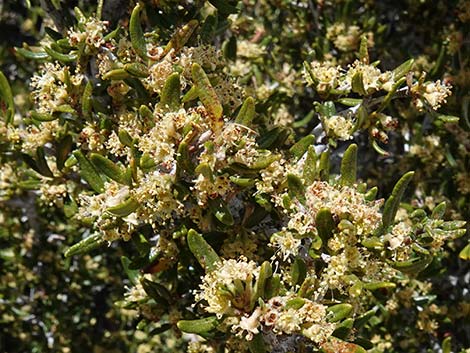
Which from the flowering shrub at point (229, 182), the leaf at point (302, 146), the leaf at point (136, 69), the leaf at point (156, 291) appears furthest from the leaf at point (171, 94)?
the leaf at point (156, 291)

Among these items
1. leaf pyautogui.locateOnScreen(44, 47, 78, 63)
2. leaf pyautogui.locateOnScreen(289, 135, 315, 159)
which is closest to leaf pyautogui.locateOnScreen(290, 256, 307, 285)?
leaf pyautogui.locateOnScreen(289, 135, 315, 159)

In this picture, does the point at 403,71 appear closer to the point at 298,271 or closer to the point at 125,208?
the point at 298,271

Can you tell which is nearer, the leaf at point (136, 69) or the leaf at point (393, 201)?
the leaf at point (393, 201)

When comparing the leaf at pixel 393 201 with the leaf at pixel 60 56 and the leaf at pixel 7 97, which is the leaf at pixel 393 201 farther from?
the leaf at pixel 7 97

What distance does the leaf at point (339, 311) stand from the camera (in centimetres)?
222

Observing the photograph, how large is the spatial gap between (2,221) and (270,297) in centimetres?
286

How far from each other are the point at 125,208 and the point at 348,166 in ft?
2.82

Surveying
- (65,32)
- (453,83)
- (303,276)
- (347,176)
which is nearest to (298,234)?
(303,276)

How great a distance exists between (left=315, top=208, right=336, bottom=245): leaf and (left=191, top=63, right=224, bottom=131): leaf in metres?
0.49

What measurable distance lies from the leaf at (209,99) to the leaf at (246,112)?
4.0 inches

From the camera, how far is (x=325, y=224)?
219cm

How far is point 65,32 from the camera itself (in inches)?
114

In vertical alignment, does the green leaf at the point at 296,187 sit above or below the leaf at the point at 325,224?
above

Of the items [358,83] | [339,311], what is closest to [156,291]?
[339,311]
